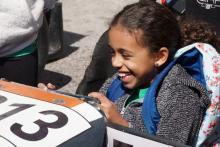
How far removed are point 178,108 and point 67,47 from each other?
4.45 meters

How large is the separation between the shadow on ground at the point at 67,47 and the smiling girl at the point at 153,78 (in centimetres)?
368

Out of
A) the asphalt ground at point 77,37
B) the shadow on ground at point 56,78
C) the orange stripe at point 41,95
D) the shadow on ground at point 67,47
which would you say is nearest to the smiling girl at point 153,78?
the orange stripe at point 41,95

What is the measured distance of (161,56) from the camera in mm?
2141

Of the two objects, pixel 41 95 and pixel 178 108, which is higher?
pixel 41 95

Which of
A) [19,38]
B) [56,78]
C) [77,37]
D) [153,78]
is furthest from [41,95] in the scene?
[77,37]

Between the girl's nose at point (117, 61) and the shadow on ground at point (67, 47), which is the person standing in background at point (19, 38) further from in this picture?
the shadow on ground at point (67, 47)

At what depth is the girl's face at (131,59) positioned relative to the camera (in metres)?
2.08

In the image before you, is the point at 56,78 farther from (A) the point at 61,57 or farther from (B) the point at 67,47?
(B) the point at 67,47

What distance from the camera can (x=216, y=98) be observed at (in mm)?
2119

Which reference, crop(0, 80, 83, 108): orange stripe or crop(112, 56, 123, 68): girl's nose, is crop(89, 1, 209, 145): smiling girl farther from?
crop(0, 80, 83, 108): orange stripe

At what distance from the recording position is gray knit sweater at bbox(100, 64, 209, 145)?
197 centimetres

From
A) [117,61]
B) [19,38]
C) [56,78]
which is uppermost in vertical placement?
[117,61]

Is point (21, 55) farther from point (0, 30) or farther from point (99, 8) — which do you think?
point (99, 8)

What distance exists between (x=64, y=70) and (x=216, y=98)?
3617 mm
